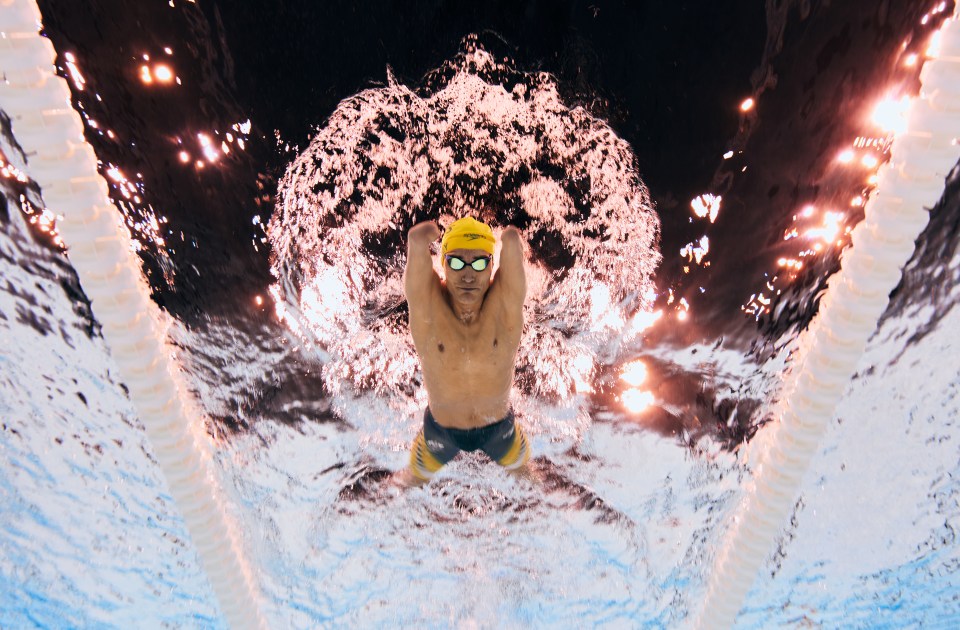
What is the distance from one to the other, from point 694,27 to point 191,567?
19.5 ft

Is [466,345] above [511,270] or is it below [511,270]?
below

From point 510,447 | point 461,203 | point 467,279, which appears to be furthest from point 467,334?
point 510,447

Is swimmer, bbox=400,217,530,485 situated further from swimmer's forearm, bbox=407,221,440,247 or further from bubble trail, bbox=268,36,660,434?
bubble trail, bbox=268,36,660,434

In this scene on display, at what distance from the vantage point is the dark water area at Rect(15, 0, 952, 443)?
234cm

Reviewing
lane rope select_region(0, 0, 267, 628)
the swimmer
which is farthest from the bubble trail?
lane rope select_region(0, 0, 267, 628)

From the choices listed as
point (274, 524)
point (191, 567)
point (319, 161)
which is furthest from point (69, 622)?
point (319, 161)

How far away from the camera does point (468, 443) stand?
3506 millimetres

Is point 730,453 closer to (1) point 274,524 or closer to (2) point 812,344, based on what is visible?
(2) point 812,344

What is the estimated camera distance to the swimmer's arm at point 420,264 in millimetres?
2514

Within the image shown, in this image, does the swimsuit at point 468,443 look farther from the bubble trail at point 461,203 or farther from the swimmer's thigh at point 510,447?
the bubble trail at point 461,203

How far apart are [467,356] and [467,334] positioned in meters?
0.14

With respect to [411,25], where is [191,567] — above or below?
below

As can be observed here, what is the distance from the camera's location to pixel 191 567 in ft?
18.5

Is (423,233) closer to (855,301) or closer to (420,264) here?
(420,264)
